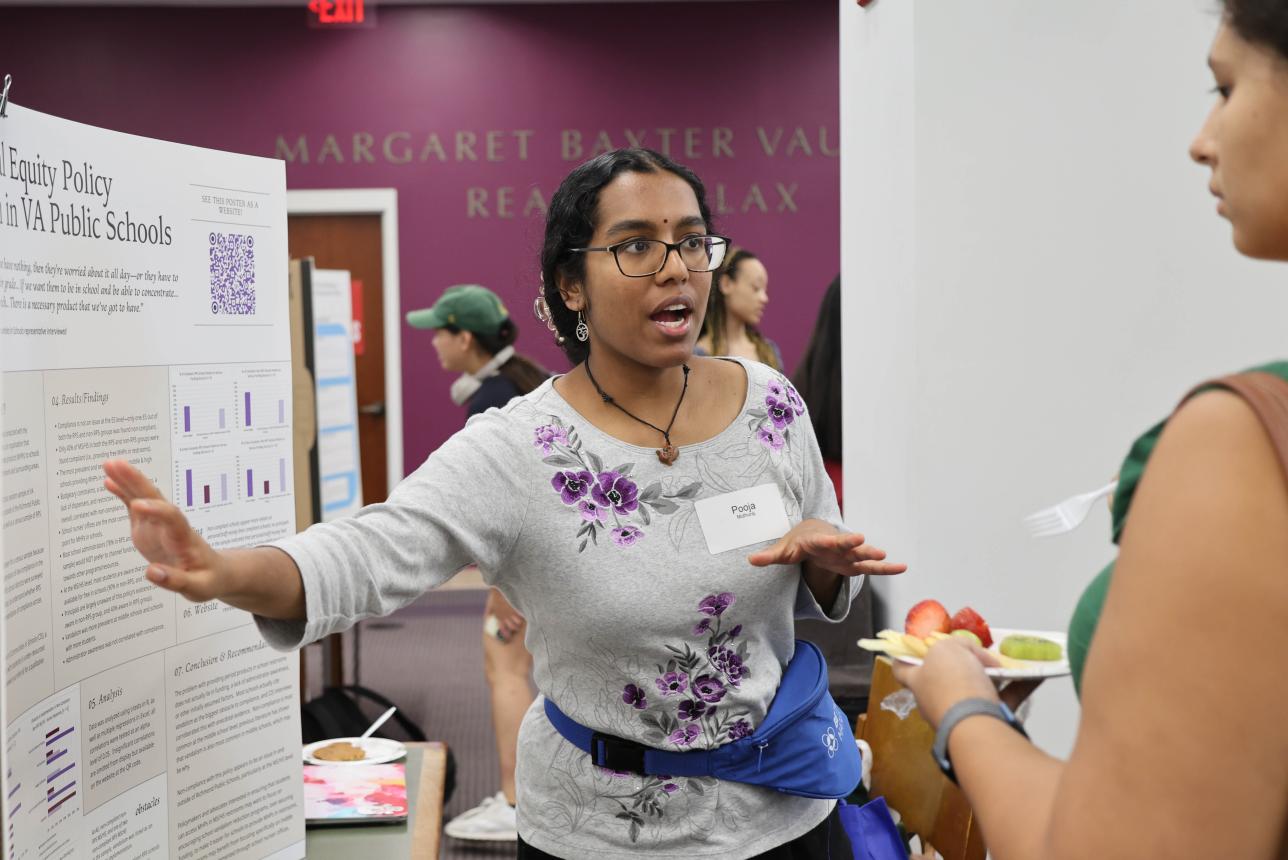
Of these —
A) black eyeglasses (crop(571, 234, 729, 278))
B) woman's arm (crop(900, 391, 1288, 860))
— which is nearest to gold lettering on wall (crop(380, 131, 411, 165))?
black eyeglasses (crop(571, 234, 729, 278))

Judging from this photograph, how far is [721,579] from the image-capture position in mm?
1544

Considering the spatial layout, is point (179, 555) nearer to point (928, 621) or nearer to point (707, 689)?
point (707, 689)

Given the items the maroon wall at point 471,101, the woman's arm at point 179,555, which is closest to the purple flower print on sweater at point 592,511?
the woman's arm at point 179,555

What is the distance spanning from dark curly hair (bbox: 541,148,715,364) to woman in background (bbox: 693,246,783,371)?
285cm

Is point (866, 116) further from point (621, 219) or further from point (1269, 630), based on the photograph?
point (1269, 630)

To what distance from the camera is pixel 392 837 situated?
187 centimetres

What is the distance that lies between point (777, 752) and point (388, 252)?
701 cm

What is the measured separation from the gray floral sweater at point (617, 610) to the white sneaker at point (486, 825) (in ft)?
7.70

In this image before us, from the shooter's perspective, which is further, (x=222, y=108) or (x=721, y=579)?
(x=222, y=108)

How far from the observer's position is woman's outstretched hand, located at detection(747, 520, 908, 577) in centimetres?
144

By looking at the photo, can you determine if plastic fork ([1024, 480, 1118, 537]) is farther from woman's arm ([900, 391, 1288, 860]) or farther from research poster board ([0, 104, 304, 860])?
research poster board ([0, 104, 304, 860])

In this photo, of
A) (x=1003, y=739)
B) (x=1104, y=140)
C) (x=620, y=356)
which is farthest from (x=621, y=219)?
(x=1104, y=140)

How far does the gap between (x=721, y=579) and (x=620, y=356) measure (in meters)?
0.35

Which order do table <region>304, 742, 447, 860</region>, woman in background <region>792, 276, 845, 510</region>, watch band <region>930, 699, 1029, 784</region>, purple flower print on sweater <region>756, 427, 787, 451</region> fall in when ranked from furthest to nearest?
woman in background <region>792, 276, 845, 510</region>, table <region>304, 742, 447, 860</region>, purple flower print on sweater <region>756, 427, 787, 451</region>, watch band <region>930, 699, 1029, 784</region>
